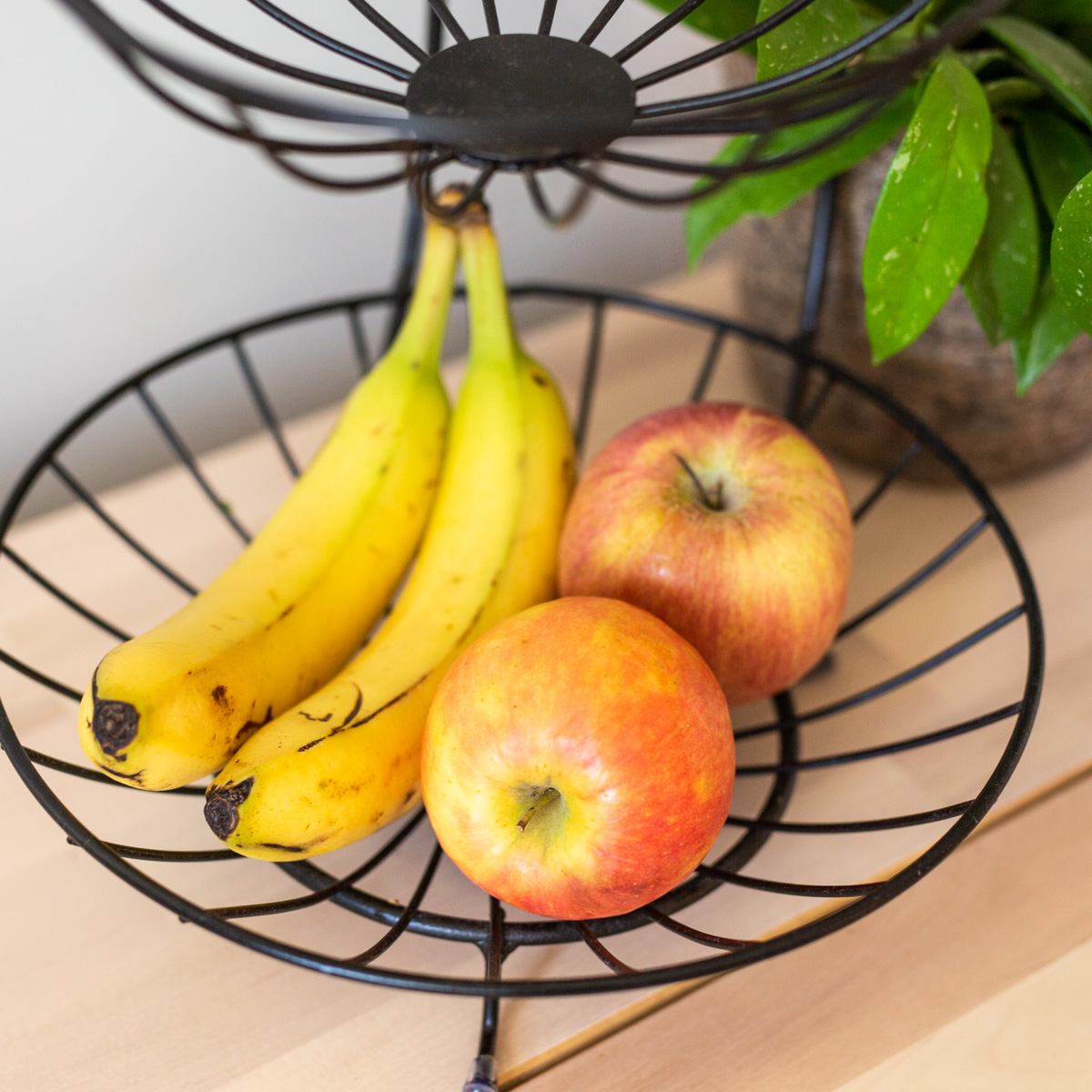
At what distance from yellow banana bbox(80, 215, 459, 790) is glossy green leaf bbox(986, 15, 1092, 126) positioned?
0.98 ft

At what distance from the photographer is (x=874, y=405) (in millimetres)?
656

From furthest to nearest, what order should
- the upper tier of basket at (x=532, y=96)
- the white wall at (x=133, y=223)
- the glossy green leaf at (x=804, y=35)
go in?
1. the white wall at (x=133, y=223)
2. the glossy green leaf at (x=804, y=35)
3. the upper tier of basket at (x=532, y=96)

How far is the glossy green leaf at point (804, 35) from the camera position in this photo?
0.42m

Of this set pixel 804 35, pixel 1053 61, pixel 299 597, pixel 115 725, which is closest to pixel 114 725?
pixel 115 725

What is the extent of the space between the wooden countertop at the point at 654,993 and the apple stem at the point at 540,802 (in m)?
0.11

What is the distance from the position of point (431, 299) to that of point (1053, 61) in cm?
33

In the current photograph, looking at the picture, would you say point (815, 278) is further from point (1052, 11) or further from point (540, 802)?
point (540, 802)

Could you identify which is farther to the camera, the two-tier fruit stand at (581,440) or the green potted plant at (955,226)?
the green potted plant at (955,226)

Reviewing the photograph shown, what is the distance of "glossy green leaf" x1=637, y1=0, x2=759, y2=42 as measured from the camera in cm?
50

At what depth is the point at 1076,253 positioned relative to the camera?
17.6 inches

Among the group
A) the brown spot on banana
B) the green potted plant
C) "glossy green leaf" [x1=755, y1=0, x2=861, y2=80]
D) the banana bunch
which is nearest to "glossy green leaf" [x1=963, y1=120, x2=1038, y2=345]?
the green potted plant

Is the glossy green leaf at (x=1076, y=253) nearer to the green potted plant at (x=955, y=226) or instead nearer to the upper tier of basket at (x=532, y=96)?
the green potted plant at (x=955, y=226)

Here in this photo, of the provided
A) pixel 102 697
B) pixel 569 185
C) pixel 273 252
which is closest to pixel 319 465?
pixel 102 697

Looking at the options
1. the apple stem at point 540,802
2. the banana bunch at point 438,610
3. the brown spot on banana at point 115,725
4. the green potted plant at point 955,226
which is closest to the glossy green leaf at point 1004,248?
the green potted plant at point 955,226
